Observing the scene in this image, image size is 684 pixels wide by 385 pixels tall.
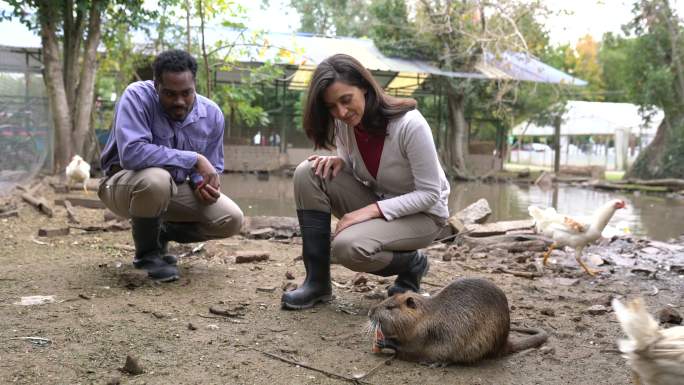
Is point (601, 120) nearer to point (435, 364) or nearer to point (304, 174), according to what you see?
point (304, 174)

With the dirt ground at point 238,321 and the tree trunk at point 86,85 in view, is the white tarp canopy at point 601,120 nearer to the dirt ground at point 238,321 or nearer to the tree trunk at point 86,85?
the tree trunk at point 86,85

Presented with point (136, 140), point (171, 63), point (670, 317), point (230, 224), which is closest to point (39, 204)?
point (230, 224)

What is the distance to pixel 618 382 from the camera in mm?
2559

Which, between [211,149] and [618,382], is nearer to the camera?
[618,382]

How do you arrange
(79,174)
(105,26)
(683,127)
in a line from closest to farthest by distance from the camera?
(79,174) → (105,26) → (683,127)

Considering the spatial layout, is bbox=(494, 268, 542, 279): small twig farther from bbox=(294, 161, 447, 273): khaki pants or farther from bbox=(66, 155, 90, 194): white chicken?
bbox=(66, 155, 90, 194): white chicken

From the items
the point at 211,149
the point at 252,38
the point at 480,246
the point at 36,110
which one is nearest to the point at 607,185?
the point at 252,38

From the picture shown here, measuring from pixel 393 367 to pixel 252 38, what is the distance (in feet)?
33.6

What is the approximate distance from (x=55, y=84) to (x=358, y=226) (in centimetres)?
830

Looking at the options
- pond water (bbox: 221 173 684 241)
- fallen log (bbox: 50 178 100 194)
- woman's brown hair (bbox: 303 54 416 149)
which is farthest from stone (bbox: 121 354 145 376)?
fallen log (bbox: 50 178 100 194)

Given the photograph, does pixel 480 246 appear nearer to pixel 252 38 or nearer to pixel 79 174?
pixel 79 174

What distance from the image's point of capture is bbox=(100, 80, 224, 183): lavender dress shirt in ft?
11.7

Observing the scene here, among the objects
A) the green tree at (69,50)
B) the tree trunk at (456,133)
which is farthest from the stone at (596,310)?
the tree trunk at (456,133)

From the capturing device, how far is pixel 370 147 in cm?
335
